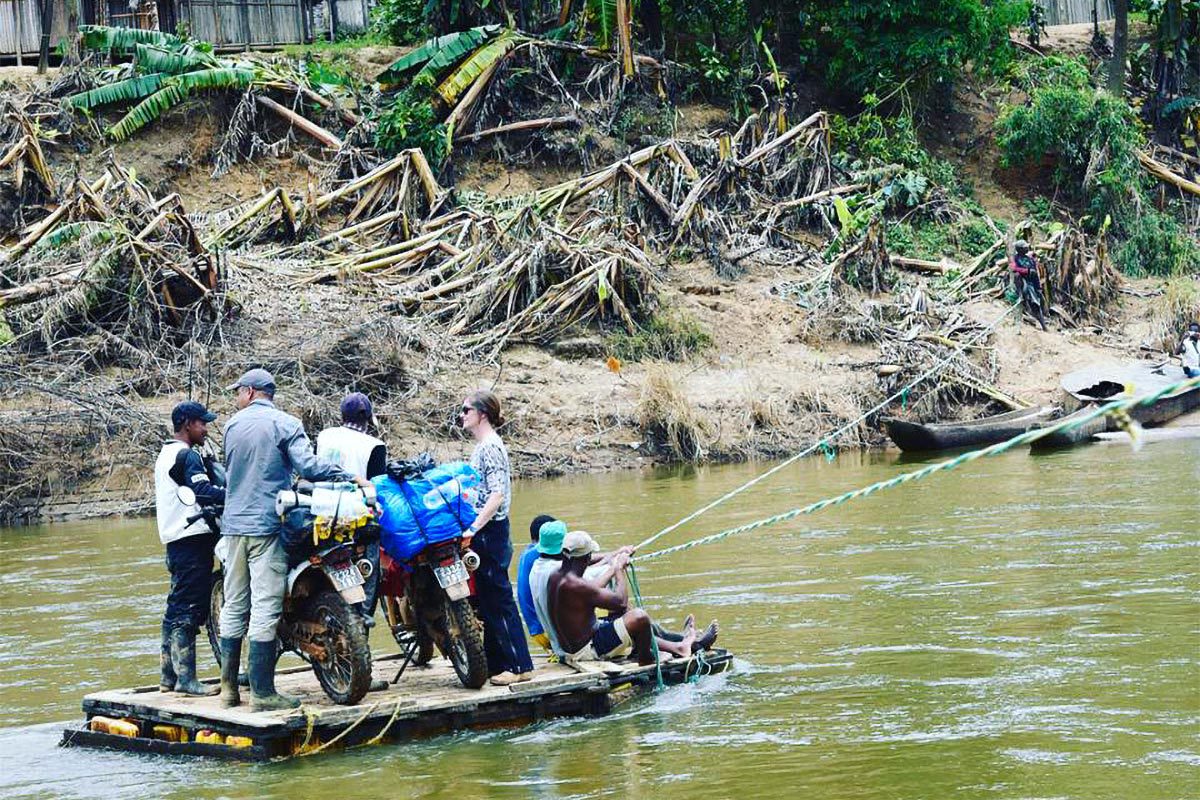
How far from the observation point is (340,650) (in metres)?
8.62

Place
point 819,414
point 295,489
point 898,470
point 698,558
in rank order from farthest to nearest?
point 819,414, point 898,470, point 698,558, point 295,489

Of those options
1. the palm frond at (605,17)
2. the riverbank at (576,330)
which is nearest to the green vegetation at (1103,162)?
the riverbank at (576,330)

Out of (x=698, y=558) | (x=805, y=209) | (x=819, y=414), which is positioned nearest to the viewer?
(x=698, y=558)

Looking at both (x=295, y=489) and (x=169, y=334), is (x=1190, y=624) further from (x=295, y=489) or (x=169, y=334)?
(x=169, y=334)

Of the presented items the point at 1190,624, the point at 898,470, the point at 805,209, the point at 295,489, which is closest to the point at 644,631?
the point at 295,489

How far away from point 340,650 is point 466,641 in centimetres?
72

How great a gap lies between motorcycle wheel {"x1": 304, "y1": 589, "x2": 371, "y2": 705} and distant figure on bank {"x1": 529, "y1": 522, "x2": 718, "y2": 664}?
1469mm

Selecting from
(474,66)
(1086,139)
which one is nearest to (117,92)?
(474,66)

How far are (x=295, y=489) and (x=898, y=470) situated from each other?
44.3 feet

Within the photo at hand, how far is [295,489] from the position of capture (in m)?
8.51

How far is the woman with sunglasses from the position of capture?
908 centimetres

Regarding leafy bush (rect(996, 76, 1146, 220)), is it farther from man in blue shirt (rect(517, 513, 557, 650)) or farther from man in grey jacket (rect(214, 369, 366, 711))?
man in grey jacket (rect(214, 369, 366, 711))

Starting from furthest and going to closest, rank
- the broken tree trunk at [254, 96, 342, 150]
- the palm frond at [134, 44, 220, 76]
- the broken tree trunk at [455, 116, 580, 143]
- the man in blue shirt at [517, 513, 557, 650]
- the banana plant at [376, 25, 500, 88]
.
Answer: the broken tree trunk at [455, 116, 580, 143] → the banana plant at [376, 25, 500, 88] → the broken tree trunk at [254, 96, 342, 150] → the palm frond at [134, 44, 220, 76] → the man in blue shirt at [517, 513, 557, 650]

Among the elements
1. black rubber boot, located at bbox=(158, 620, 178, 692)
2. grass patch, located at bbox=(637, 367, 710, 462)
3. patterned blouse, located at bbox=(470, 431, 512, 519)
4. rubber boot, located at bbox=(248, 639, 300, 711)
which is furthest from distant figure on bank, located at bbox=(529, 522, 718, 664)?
grass patch, located at bbox=(637, 367, 710, 462)
